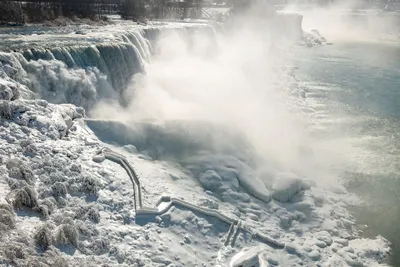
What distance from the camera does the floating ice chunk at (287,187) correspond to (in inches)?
462

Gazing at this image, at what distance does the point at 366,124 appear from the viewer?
1908 cm

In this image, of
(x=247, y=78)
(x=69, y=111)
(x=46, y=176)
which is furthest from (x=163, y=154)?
(x=247, y=78)

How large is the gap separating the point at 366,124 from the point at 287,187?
9.58m

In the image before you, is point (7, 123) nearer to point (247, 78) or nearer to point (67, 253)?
point (67, 253)

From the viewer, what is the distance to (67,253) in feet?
23.4

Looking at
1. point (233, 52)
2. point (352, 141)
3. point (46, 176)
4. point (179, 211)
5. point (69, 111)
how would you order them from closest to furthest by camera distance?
point (46, 176), point (179, 211), point (69, 111), point (352, 141), point (233, 52)

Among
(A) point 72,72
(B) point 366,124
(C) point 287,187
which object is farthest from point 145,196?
(B) point 366,124

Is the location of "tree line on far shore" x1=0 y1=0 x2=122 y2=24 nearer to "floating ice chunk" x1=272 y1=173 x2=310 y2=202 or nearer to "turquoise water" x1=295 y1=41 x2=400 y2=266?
"turquoise water" x1=295 y1=41 x2=400 y2=266

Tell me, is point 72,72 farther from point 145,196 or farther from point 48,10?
point 48,10

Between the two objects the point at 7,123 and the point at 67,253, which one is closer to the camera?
the point at 67,253

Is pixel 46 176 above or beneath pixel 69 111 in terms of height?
beneath

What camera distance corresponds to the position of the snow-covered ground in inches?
299

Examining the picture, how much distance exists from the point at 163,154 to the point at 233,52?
23049mm

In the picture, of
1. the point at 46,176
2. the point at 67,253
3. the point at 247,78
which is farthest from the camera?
the point at 247,78
